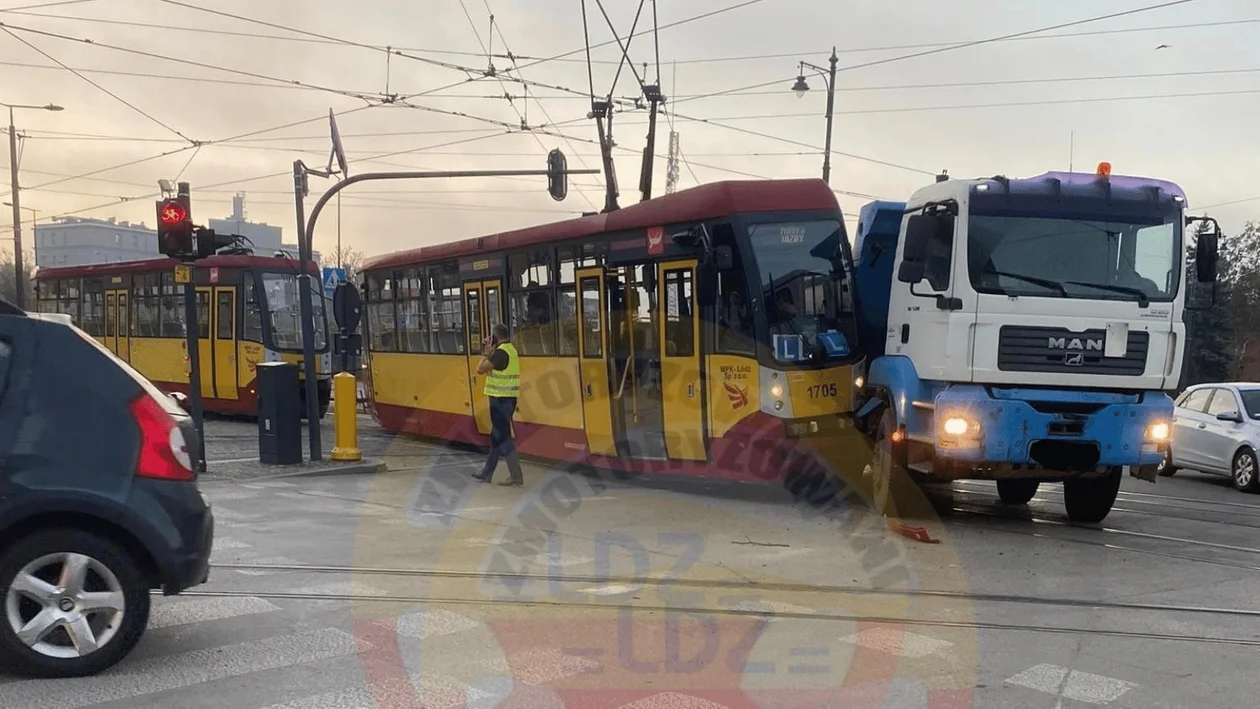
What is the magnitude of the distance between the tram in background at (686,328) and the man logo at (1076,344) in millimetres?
2124

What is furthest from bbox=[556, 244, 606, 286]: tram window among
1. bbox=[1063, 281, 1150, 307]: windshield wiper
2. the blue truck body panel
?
bbox=[1063, 281, 1150, 307]: windshield wiper

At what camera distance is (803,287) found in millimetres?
10781

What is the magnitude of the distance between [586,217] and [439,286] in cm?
397

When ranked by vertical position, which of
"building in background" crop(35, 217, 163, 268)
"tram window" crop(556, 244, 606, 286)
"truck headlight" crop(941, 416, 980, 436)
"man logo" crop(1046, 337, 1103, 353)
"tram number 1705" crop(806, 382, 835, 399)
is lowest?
"truck headlight" crop(941, 416, 980, 436)

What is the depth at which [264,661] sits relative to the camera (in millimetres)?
5469

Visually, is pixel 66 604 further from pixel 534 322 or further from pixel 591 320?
pixel 534 322

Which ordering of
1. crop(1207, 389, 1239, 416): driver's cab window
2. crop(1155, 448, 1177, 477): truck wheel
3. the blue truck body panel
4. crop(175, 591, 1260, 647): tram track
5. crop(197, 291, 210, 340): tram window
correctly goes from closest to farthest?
crop(175, 591, 1260, 647): tram track, the blue truck body panel, crop(1207, 389, 1239, 416): driver's cab window, crop(1155, 448, 1177, 477): truck wheel, crop(197, 291, 210, 340): tram window

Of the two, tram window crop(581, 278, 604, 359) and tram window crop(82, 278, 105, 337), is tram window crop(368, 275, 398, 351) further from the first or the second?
tram window crop(82, 278, 105, 337)

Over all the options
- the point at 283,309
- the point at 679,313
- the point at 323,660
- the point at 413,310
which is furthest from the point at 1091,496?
the point at 283,309

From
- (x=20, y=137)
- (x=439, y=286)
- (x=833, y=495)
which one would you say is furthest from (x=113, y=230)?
(x=833, y=495)

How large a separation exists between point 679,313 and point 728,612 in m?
5.23

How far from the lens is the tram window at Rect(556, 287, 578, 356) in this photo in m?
13.0

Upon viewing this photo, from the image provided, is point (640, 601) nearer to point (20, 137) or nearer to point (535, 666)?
point (535, 666)

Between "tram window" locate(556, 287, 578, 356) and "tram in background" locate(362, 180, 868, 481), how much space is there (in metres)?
0.02
